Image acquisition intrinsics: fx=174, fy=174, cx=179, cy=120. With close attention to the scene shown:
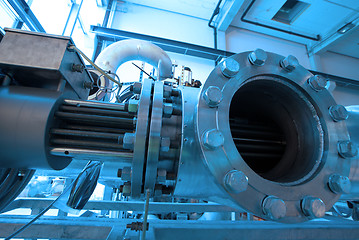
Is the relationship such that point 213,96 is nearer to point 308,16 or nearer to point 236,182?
point 236,182

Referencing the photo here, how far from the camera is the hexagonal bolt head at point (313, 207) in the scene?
0.34m

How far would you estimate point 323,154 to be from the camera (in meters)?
0.42

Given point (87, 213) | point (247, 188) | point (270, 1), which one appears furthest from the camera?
point (270, 1)

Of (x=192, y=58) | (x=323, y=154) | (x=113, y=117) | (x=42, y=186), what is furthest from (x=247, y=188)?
(x=192, y=58)

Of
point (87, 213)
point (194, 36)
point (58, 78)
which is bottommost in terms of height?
point (87, 213)

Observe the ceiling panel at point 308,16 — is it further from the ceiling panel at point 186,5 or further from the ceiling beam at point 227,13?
the ceiling panel at point 186,5

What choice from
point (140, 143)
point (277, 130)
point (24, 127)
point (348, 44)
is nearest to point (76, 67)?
point (24, 127)

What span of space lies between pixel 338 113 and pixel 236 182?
341 mm

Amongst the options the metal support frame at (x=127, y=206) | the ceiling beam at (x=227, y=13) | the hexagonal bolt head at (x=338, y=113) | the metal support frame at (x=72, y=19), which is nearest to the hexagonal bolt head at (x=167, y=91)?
the hexagonal bolt head at (x=338, y=113)

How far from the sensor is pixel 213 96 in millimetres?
355

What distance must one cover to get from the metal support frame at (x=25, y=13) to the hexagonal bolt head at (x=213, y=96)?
6.25ft

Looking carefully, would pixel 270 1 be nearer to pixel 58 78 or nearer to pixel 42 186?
pixel 58 78

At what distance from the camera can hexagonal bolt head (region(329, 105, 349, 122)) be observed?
0.43 meters

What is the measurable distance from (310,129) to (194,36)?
114 inches
